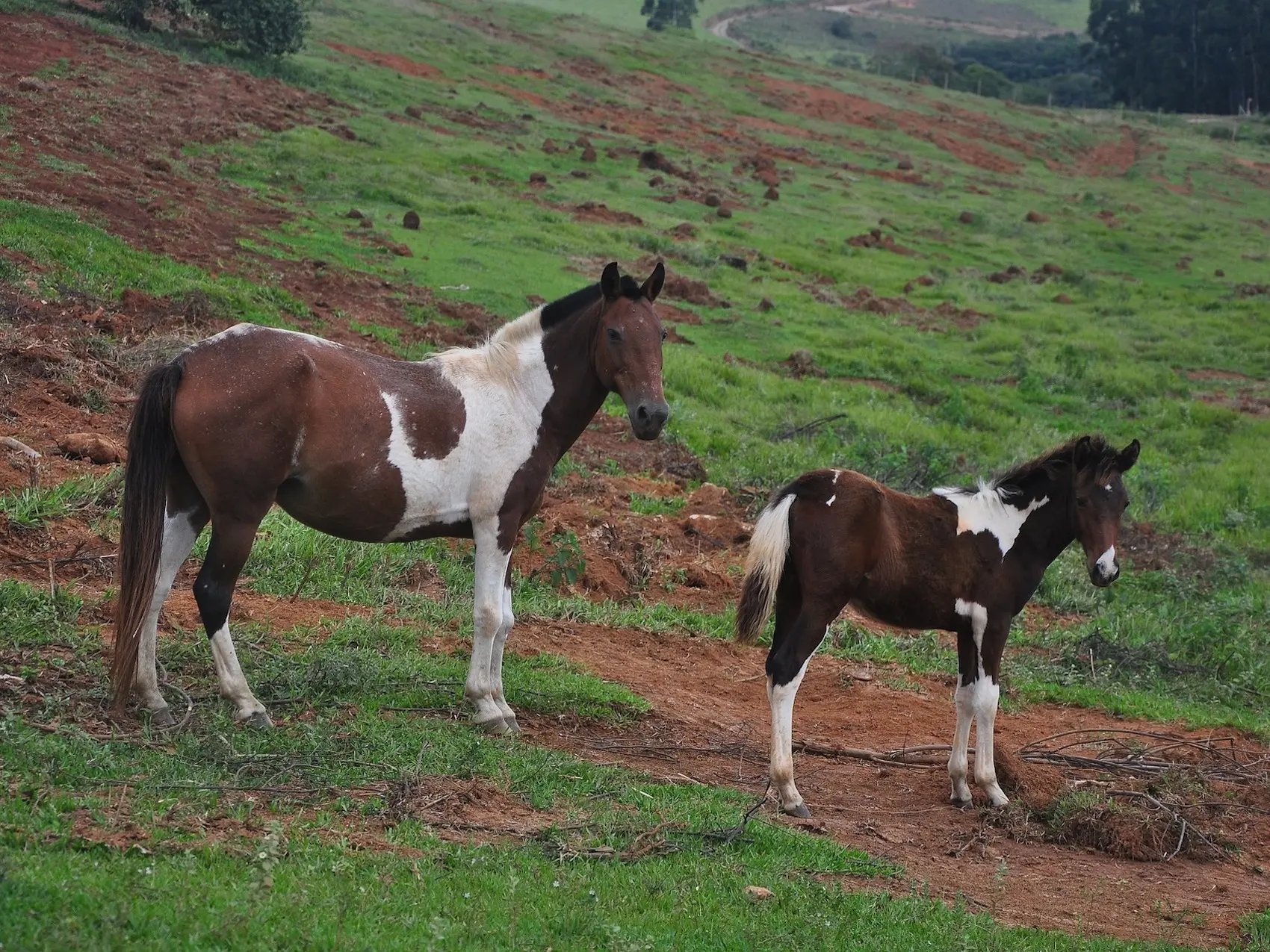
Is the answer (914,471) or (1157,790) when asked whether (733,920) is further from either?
(914,471)

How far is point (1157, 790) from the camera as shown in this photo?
27.3 ft

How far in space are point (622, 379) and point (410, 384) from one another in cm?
130

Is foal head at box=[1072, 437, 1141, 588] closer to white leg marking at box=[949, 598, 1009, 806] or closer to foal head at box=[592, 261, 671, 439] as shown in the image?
white leg marking at box=[949, 598, 1009, 806]

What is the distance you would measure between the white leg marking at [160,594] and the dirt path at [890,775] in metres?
2.30

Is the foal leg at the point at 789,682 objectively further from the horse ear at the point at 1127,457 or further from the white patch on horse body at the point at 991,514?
the horse ear at the point at 1127,457

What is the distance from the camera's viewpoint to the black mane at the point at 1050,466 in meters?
8.30

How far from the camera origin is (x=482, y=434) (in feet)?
25.6

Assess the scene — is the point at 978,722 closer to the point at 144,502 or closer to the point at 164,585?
the point at 164,585

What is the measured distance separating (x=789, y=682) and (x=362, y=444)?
2.85 m

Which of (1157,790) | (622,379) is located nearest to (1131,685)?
(1157,790)

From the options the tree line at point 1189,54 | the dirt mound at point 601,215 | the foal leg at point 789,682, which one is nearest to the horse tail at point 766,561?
the foal leg at point 789,682

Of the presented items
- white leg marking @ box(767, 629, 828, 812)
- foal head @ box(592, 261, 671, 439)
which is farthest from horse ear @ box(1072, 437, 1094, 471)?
foal head @ box(592, 261, 671, 439)

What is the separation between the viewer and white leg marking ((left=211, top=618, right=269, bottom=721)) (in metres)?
7.10

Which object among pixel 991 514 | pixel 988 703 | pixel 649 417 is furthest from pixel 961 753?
pixel 649 417
